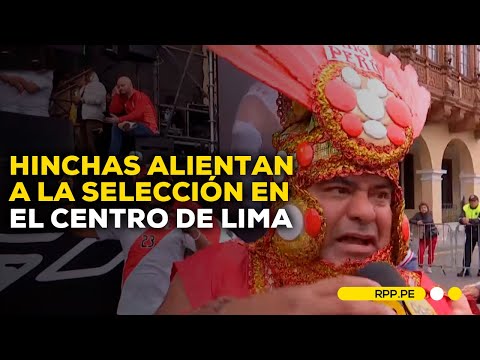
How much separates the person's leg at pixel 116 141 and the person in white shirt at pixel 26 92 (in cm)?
32

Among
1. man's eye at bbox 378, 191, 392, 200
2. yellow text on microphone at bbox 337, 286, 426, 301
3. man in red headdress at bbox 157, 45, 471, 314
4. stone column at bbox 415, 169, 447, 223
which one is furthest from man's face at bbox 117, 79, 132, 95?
stone column at bbox 415, 169, 447, 223

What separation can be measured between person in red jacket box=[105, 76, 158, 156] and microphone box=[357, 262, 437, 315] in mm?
1252

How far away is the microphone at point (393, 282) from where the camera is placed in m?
2.42

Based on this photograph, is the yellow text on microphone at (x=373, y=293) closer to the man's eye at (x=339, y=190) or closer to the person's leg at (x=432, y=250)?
the person's leg at (x=432, y=250)

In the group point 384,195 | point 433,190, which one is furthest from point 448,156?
point 384,195

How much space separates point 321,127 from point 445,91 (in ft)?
2.66

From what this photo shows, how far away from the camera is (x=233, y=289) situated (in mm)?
2398

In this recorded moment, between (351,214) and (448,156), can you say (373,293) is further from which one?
(448,156)

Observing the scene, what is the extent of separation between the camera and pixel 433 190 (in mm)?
2605

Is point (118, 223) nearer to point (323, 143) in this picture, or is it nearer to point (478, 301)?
point (323, 143)

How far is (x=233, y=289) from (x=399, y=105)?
1.22 m

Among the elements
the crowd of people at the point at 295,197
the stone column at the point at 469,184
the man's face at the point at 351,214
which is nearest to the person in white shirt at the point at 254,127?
the crowd of people at the point at 295,197

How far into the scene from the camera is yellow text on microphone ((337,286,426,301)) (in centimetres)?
242
